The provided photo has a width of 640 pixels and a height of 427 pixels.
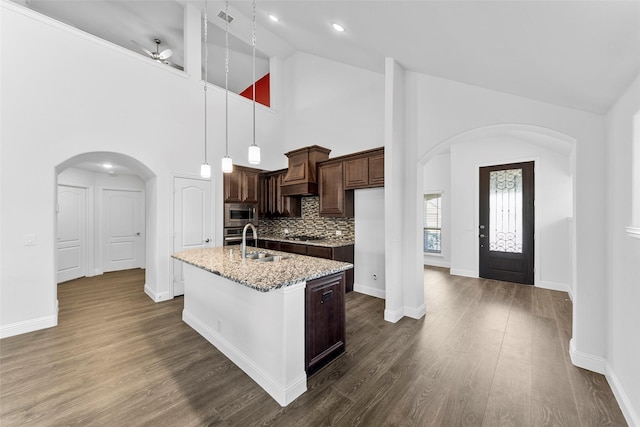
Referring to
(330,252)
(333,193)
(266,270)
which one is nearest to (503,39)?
(266,270)

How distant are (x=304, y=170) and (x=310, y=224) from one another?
131cm

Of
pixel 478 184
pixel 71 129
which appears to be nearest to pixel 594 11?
pixel 478 184

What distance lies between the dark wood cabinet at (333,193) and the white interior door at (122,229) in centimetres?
522

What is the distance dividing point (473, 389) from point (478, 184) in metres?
4.57

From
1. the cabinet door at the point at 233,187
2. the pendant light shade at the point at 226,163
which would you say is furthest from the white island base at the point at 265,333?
the cabinet door at the point at 233,187

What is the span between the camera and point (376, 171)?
13.2 ft

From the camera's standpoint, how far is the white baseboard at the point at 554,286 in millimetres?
4512

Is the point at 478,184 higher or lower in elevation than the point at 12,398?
higher

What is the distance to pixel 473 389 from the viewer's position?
207 centimetres

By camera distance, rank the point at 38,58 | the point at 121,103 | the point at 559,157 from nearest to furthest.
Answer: the point at 38,58 < the point at 121,103 < the point at 559,157

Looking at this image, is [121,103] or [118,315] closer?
[118,315]

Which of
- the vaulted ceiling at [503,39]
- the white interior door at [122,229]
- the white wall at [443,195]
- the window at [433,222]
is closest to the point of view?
the vaulted ceiling at [503,39]

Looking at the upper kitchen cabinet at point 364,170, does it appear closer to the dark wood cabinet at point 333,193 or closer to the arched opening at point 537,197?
the dark wood cabinet at point 333,193

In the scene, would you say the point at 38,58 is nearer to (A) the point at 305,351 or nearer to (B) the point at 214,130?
(B) the point at 214,130
